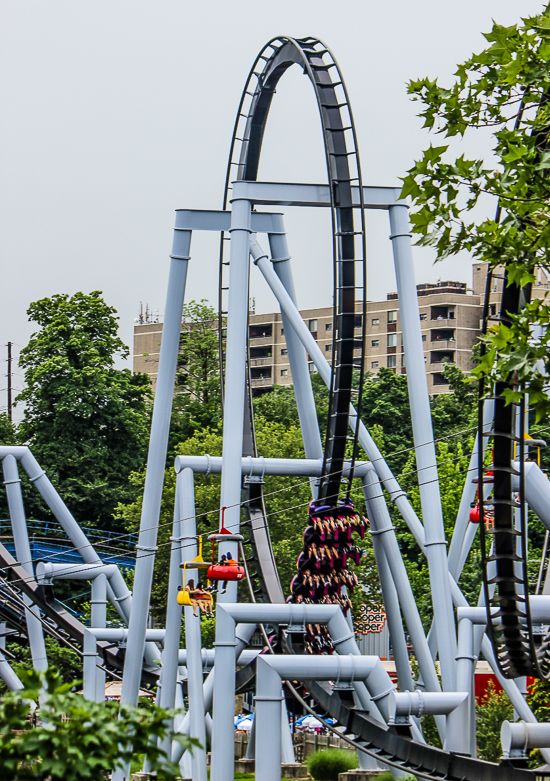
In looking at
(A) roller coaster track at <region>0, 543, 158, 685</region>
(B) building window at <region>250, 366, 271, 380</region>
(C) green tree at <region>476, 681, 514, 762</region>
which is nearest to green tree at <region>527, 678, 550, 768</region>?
(C) green tree at <region>476, 681, 514, 762</region>

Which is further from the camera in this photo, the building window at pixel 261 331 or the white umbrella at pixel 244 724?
the building window at pixel 261 331

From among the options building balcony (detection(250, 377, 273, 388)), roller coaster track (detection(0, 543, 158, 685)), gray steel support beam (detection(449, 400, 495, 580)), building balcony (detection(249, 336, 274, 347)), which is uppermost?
building balcony (detection(249, 336, 274, 347))

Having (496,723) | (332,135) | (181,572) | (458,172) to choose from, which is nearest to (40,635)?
(181,572)

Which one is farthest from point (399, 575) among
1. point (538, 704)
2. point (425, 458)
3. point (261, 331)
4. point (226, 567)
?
point (261, 331)

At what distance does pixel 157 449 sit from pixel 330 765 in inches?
352

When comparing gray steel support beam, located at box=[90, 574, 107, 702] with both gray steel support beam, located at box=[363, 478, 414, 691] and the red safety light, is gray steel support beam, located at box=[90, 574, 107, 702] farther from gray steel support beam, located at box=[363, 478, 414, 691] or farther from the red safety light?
the red safety light

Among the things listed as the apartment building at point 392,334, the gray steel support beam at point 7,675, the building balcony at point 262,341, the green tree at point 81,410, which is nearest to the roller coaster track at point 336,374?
the gray steel support beam at point 7,675

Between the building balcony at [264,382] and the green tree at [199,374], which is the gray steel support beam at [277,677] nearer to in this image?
the green tree at [199,374]

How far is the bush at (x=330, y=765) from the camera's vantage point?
25.8m

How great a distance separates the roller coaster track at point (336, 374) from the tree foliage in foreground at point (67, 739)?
708 centimetres

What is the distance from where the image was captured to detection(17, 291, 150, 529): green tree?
47188mm

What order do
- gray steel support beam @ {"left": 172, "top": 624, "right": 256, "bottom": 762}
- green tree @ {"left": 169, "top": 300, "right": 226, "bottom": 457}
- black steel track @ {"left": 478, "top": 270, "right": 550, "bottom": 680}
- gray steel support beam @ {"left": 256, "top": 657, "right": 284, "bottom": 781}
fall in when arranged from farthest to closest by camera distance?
1. green tree @ {"left": 169, "top": 300, "right": 226, "bottom": 457}
2. gray steel support beam @ {"left": 172, "top": 624, "right": 256, "bottom": 762}
3. gray steel support beam @ {"left": 256, "top": 657, "right": 284, "bottom": 781}
4. black steel track @ {"left": 478, "top": 270, "right": 550, "bottom": 680}

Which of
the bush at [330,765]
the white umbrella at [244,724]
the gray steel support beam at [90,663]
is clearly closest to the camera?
the bush at [330,765]

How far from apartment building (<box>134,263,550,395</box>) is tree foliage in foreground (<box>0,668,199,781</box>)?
68.6 m
